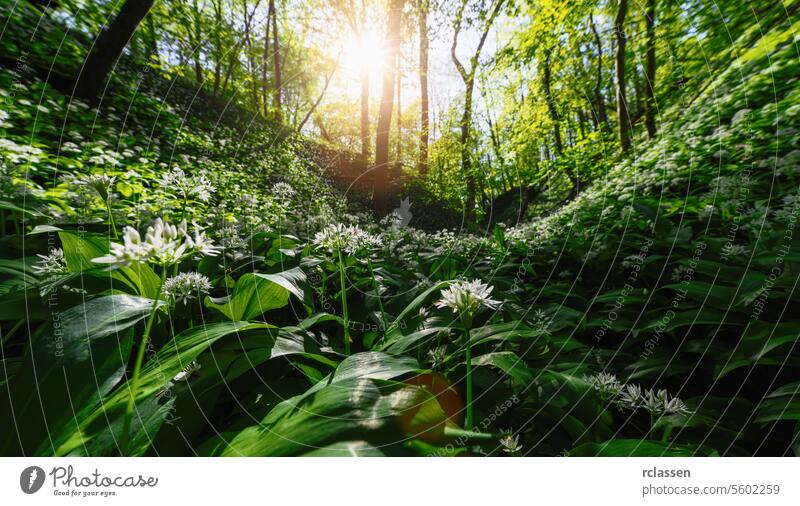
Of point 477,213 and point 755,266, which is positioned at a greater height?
point 477,213

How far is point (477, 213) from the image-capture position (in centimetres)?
287

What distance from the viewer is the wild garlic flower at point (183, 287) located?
98 centimetres

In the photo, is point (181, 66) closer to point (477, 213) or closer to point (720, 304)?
point (477, 213)

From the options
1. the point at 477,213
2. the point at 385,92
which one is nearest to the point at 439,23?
the point at 385,92

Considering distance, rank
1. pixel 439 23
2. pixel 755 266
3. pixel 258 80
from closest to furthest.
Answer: pixel 755 266 → pixel 258 80 → pixel 439 23

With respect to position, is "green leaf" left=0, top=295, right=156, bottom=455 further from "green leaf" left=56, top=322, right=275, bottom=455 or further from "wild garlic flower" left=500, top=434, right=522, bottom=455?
"wild garlic flower" left=500, top=434, right=522, bottom=455


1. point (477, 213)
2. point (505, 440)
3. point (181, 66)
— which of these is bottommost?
point (505, 440)

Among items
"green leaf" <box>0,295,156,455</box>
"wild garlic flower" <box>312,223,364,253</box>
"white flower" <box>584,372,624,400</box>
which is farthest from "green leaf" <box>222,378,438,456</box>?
"wild garlic flower" <box>312,223,364,253</box>

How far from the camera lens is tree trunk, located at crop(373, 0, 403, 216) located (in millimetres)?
1920

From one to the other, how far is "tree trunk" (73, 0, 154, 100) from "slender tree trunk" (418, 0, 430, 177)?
1.51 metres

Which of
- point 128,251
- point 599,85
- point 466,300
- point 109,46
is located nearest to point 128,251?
point 128,251

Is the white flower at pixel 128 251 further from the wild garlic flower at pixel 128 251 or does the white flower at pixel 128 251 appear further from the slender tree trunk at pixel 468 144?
the slender tree trunk at pixel 468 144

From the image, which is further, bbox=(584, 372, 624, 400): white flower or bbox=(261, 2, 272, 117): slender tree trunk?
bbox=(261, 2, 272, 117): slender tree trunk
